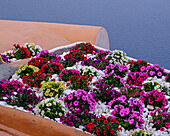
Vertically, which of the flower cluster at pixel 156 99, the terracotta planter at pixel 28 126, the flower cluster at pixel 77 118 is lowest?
the terracotta planter at pixel 28 126

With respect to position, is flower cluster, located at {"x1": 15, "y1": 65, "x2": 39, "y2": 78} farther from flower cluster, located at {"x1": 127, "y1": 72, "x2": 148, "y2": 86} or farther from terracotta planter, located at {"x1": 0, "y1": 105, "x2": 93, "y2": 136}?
flower cluster, located at {"x1": 127, "y1": 72, "x2": 148, "y2": 86}

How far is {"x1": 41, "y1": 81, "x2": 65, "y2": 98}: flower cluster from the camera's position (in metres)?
3.47

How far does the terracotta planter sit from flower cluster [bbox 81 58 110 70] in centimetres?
195

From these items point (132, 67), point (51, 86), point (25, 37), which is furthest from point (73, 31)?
point (51, 86)

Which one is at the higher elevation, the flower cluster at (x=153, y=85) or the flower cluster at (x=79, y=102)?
the flower cluster at (x=153, y=85)

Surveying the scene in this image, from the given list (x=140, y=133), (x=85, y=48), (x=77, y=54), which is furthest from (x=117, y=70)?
(x=140, y=133)

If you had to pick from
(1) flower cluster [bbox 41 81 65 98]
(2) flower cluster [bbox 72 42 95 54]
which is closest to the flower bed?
(1) flower cluster [bbox 41 81 65 98]

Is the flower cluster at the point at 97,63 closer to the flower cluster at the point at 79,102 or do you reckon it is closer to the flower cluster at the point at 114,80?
the flower cluster at the point at 114,80

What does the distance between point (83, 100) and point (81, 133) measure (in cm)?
77

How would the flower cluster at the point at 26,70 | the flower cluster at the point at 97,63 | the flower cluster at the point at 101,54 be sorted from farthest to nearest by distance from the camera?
the flower cluster at the point at 101,54, the flower cluster at the point at 97,63, the flower cluster at the point at 26,70

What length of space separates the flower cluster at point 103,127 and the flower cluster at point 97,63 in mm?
1792

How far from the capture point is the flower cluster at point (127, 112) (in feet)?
9.73

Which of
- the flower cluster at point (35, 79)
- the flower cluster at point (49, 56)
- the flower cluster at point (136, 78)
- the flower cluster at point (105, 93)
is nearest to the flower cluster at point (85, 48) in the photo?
the flower cluster at point (49, 56)

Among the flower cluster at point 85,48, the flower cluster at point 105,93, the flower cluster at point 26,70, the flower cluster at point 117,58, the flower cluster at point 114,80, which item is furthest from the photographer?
the flower cluster at point 85,48
